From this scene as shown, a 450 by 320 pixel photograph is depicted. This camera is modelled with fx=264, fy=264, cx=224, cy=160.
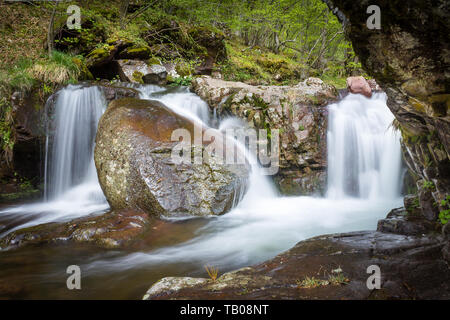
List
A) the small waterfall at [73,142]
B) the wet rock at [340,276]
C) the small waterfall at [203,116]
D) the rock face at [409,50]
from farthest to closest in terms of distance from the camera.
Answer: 1. the small waterfall at [73,142]
2. the small waterfall at [203,116]
3. the wet rock at [340,276]
4. the rock face at [409,50]

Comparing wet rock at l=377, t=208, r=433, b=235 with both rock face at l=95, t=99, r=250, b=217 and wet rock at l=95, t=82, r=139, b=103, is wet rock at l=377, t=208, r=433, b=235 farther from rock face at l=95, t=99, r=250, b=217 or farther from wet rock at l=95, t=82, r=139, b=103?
wet rock at l=95, t=82, r=139, b=103

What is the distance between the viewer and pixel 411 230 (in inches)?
125

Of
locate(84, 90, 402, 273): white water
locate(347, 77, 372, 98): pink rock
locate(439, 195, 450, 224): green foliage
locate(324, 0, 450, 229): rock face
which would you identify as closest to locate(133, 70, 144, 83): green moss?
locate(84, 90, 402, 273): white water

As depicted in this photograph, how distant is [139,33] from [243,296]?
1208 centimetres

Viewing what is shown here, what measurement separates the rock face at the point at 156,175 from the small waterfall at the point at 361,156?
284 centimetres

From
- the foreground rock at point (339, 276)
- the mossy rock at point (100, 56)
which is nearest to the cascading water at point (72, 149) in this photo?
the mossy rock at point (100, 56)

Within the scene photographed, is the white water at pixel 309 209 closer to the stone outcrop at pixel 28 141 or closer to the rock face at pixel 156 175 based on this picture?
the rock face at pixel 156 175

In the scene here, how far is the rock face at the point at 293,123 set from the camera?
6824mm

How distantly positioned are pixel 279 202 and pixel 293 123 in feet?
7.01

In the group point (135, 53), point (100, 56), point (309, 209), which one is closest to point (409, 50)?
point (309, 209)

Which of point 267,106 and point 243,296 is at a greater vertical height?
point 267,106
